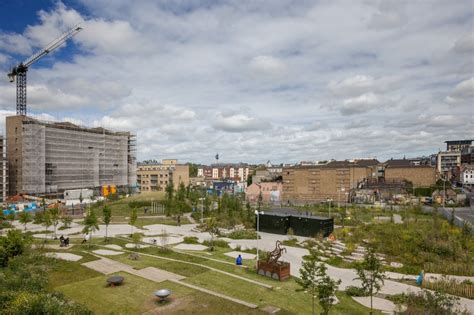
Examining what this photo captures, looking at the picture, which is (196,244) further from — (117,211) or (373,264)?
(117,211)

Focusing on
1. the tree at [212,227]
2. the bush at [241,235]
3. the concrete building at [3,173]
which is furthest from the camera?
the concrete building at [3,173]

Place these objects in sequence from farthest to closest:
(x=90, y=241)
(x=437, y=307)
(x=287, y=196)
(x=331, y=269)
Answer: (x=287, y=196) → (x=90, y=241) → (x=331, y=269) → (x=437, y=307)

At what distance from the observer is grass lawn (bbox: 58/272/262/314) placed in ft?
49.6

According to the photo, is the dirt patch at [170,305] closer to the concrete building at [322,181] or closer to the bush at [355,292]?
the bush at [355,292]

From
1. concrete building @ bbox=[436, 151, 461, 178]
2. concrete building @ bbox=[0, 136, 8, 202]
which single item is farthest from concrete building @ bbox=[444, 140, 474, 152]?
concrete building @ bbox=[0, 136, 8, 202]

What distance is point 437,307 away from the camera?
14398mm

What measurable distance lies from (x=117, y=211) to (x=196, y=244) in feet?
101

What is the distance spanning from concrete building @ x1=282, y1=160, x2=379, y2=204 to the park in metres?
42.3

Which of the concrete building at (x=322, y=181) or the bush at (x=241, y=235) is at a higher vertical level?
the concrete building at (x=322, y=181)

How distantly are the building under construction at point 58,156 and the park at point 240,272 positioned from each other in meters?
49.3

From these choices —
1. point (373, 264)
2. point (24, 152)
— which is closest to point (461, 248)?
point (373, 264)

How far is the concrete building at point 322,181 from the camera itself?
7681 centimetres

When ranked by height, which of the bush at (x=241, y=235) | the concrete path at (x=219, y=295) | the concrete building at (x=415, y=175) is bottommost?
the bush at (x=241, y=235)

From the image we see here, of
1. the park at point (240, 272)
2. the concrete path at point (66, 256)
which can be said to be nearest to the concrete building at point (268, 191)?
the park at point (240, 272)
